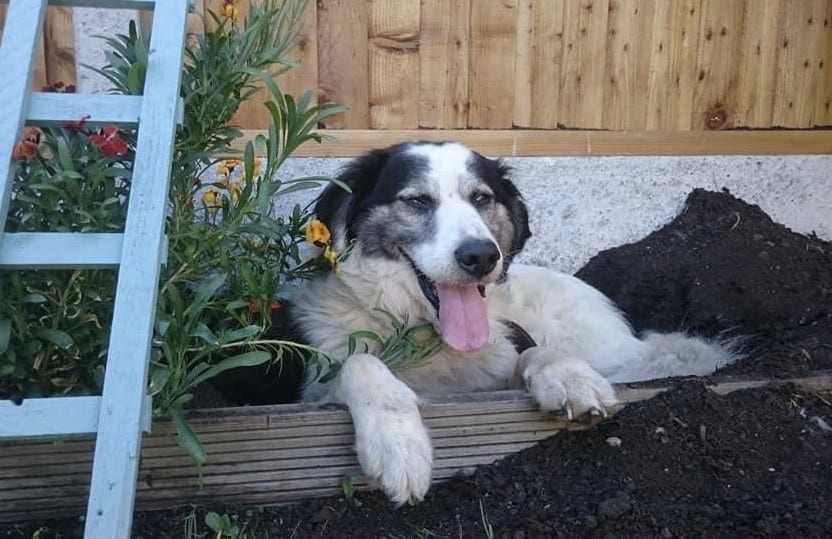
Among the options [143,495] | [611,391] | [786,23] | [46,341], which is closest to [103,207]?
[46,341]

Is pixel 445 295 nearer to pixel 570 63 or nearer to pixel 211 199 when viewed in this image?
pixel 211 199

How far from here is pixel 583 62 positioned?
14.0ft

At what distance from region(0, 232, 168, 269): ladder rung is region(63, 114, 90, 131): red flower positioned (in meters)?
0.32

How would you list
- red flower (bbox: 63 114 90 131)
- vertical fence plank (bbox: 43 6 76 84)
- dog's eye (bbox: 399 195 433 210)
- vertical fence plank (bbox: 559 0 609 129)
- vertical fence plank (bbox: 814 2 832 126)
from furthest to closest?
vertical fence plank (bbox: 814 2 832 126) < vertical fence plank (bbox: 559 0 609 129) < vertical fence plank (bbox: 43 6 76 84) < dog's eye (bbox: 399 195 433 210) < red flower (bbox: 63 114 90 131)

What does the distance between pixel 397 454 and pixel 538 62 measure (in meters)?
2.54

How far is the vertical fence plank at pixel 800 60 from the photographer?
4434 mm

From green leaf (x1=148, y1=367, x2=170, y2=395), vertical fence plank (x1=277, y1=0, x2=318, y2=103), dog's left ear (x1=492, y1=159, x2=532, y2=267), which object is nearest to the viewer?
green leaf (x1=148, y1=367, x2=170, y2=395)

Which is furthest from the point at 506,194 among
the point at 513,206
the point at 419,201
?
the point at 419,201

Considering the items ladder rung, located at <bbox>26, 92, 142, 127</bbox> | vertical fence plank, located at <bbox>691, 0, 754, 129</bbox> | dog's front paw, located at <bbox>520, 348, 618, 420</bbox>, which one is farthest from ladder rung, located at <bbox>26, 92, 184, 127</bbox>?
vertical fence plank, located at <bbox>691, 0, 754, 129</bbox>

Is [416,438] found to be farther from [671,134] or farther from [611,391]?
[671,134]

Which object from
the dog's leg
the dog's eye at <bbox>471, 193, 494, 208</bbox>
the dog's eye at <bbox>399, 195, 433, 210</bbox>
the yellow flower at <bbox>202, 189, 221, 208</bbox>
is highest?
the yellow flower at <bbox>202, 189, 221, 208</bbox>

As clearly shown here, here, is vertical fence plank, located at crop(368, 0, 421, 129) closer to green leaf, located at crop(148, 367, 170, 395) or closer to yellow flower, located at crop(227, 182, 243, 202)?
yellow flower, located at crop(227, 182, 243, 202)

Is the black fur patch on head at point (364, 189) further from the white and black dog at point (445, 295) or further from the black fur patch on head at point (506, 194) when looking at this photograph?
the black fur patch on head at point (506, 194)

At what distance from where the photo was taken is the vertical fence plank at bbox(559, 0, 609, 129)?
4.23 meters
